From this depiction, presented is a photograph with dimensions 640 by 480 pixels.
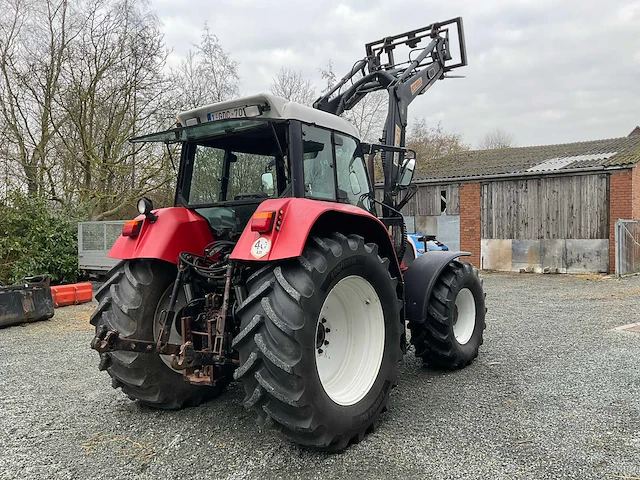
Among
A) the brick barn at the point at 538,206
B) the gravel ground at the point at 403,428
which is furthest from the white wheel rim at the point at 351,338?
the brick barn at the point at 538,206

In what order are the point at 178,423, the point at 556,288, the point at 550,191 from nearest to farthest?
the point at 178,423 → the point at 556,288 → the point at 550,191

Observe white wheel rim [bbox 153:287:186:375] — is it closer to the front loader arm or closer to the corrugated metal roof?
the front loader arm

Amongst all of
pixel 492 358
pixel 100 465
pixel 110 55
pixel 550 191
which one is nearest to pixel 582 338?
pixel 492 358

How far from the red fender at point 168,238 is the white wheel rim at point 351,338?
3.89ft

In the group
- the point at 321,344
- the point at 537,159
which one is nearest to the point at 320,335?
the point at 321,344

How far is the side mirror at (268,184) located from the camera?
4.02 metres

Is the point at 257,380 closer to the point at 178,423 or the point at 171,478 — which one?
the point at 171,478

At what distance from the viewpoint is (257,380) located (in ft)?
9.79

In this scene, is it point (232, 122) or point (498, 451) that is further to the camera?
point (232, 122)

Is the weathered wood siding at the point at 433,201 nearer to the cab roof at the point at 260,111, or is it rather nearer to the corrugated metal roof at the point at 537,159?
the corrugated metal roof at the point at 537,159

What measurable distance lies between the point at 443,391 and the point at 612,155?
15.1m

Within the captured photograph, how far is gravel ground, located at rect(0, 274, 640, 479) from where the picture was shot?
307 centimetres

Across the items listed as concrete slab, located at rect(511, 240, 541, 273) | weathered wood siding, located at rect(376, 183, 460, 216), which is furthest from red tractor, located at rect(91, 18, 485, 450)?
weathered wood siding, located at rect(376, 183, 460, 216)

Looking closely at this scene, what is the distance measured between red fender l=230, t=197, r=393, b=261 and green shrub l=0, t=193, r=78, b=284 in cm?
1046
